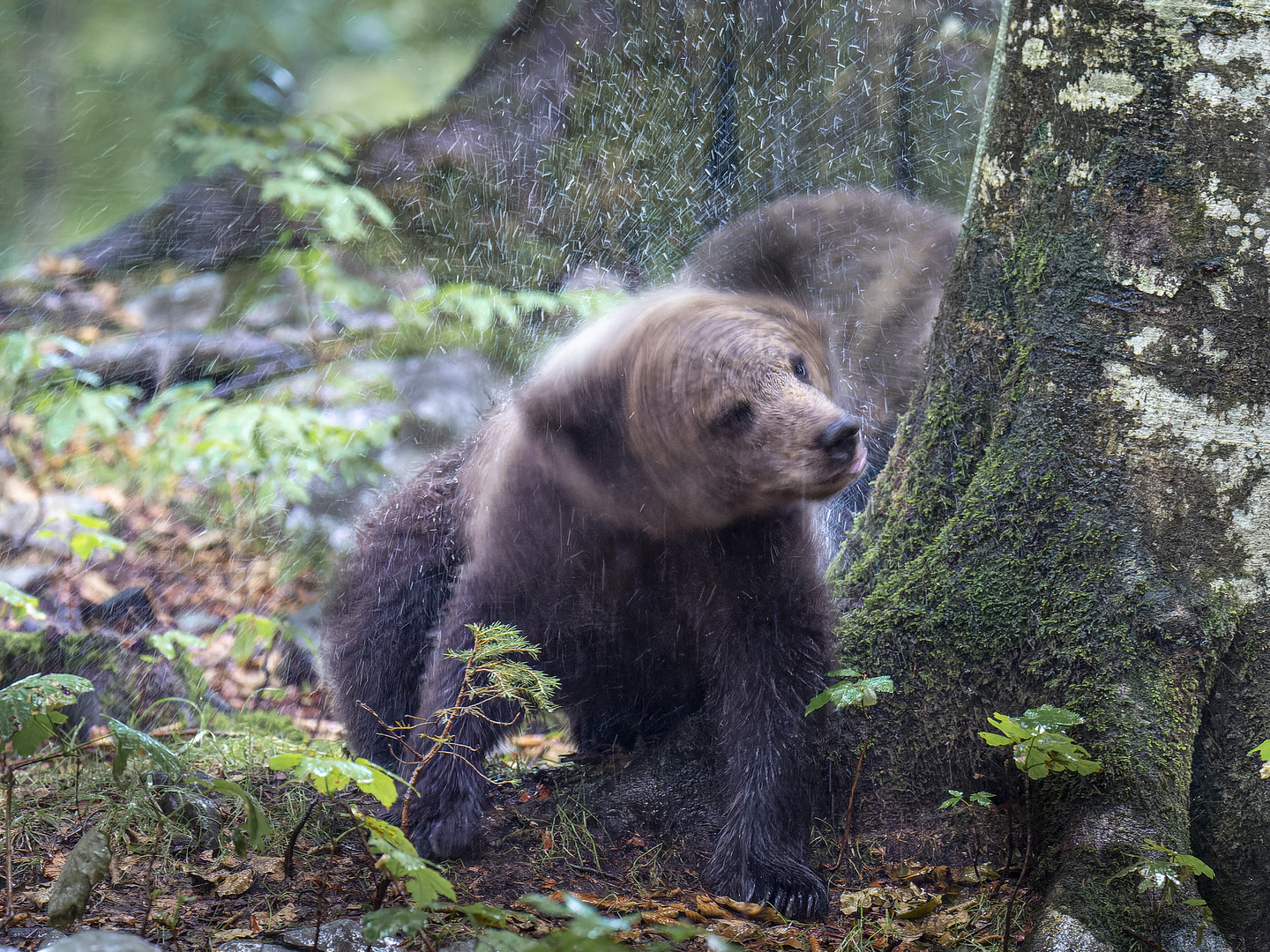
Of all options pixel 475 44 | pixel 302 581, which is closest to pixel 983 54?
pixel 475 44

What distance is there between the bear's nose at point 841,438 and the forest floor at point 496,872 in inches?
39.4

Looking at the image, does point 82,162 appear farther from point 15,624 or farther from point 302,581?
point 15,624

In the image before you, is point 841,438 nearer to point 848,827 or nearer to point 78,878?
point 848,827

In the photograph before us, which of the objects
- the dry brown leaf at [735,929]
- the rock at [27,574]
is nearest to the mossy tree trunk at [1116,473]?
the dry brown leaf at [735,929]

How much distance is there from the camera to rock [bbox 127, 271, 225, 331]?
25.9 ft

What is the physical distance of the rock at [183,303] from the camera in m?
7.89

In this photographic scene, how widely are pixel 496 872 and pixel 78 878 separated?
114 cm

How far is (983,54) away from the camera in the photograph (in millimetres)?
6547

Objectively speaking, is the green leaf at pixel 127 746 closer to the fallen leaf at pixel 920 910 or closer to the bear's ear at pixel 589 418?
the bear's ear at pixel 589 418

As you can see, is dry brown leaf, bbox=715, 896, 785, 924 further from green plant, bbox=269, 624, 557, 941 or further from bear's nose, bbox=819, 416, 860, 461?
bear's nose, bbox=819, 416, 860, 461

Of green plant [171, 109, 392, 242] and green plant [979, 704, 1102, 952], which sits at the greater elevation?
green plant [171, 109, 392, 242]

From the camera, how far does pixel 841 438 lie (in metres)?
2.66

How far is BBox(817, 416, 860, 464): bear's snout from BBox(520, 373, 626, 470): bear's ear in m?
0.66

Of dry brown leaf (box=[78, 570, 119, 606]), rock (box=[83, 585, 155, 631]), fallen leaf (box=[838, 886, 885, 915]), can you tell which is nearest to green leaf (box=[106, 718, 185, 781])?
fallen leaf (box=[838, 886, 885, 915])
